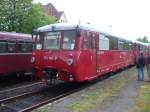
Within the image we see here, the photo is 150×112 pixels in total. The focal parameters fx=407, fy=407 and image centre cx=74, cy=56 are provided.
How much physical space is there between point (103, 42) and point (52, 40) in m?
4.46

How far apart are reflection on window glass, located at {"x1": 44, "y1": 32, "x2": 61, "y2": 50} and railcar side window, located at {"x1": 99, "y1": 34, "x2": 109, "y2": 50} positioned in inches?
143

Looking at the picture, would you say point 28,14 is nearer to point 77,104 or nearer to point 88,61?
point 88,61

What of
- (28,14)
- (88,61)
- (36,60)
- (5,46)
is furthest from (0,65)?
(28,14)

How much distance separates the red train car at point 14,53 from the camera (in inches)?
786

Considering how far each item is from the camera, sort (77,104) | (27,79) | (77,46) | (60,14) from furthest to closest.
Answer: (60,14) → (27,79) → (77,46) → (77,104)

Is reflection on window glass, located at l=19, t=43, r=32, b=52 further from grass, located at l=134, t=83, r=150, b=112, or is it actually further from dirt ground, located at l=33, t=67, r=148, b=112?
grass, located at l=134, t=83, r=150, b=112

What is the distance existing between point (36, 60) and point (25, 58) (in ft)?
13.3

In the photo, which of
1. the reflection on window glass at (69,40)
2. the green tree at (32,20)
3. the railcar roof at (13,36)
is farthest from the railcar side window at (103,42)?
the green tree at (32,20)

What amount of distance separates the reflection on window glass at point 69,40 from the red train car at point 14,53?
3.42 m

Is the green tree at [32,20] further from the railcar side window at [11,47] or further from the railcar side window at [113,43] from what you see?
the railcar side window at [11,47]

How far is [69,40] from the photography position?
17469 millimetres

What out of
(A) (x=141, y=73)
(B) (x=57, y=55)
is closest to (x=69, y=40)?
(B) (x=57, y=55)

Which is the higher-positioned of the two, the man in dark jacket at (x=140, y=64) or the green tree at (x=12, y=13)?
the green tree at (x=12, y=13)

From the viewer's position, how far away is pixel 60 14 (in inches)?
4075
